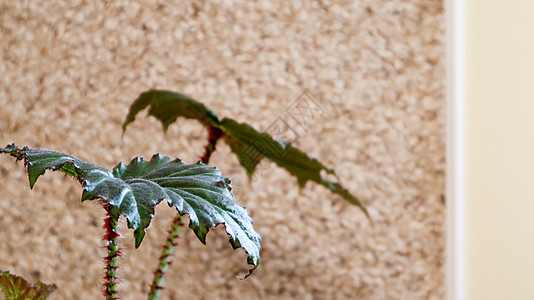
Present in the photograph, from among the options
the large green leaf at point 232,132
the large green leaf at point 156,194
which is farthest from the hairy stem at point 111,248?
the large green leaf at point 232,132

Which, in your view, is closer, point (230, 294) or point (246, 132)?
point (246, 132)

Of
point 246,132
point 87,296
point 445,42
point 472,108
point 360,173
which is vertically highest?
point 445,42

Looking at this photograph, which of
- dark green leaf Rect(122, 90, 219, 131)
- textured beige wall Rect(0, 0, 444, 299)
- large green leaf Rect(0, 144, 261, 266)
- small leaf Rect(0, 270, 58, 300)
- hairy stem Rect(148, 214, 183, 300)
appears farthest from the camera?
textured beige wall Rect(0, 0, 444, 299)

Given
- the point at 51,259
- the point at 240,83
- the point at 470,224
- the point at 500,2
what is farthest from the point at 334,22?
the point at 51,259

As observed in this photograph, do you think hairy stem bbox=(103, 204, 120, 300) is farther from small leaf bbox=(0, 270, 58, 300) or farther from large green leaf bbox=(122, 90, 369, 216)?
large green leaf bbox=(122, 90, 369, 216)

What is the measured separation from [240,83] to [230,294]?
1.41 feet

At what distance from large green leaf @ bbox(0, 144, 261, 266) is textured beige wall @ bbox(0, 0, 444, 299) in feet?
1.95

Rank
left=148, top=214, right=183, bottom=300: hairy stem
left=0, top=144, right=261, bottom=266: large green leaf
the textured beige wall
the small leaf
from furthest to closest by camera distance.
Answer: the textured beige wall
left=148, top=214, right=183, bottom=300: hairy stem
the small leaf
left=0, top=144, right=261, bottom=266: large green leaf

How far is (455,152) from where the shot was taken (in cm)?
117

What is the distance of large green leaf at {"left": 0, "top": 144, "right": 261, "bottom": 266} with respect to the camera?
473 millimetres

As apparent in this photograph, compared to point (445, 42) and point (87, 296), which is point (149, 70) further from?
point (445, 42)

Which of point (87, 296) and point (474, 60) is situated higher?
point (474, 60)

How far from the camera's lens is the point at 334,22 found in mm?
1182

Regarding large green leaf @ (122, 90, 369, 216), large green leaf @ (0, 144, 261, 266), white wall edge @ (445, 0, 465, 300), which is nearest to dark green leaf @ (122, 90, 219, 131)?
large green leaf @ (122, 90, 369, 216)
